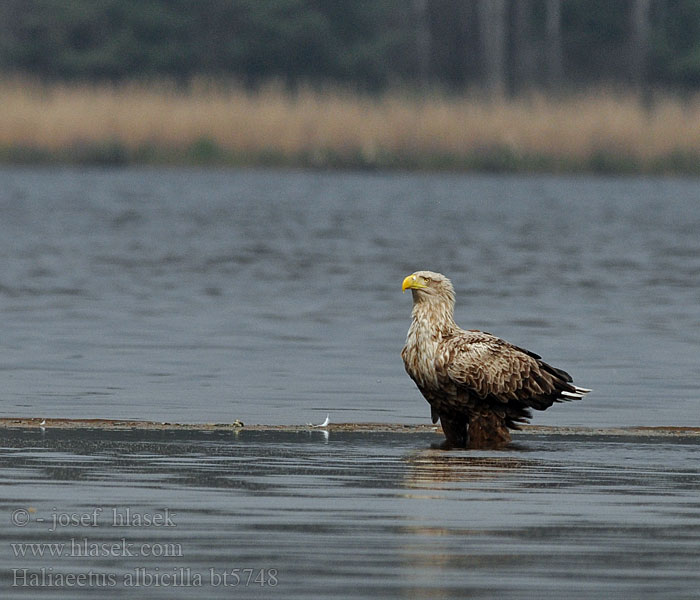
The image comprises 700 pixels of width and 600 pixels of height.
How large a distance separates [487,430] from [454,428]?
200mm

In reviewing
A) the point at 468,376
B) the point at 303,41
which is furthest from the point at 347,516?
the point at 303,41

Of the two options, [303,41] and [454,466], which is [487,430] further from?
[303,41]

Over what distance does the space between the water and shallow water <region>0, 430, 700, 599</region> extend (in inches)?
0.7

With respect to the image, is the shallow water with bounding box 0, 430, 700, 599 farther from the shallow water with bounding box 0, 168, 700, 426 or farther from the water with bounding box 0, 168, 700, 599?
the shallow water with bounding box 0, 168, 700, 426

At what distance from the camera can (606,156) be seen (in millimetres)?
44750

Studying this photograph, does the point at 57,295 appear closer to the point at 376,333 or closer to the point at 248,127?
the point at 376,333

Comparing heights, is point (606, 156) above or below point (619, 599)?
below

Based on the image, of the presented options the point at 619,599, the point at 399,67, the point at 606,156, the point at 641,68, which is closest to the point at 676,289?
the point at 619,599

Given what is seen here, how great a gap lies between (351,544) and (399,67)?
190 feet

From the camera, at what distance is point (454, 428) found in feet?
37.3

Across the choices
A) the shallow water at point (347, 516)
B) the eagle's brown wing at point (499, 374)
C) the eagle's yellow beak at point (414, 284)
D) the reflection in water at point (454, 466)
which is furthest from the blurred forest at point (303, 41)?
the shallow water at point (347, 516)

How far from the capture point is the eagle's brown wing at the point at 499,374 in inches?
435

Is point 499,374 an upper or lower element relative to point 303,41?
upper

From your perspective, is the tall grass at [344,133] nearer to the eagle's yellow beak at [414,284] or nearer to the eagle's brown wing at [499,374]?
the eagle's yellow beak at [414,284]
